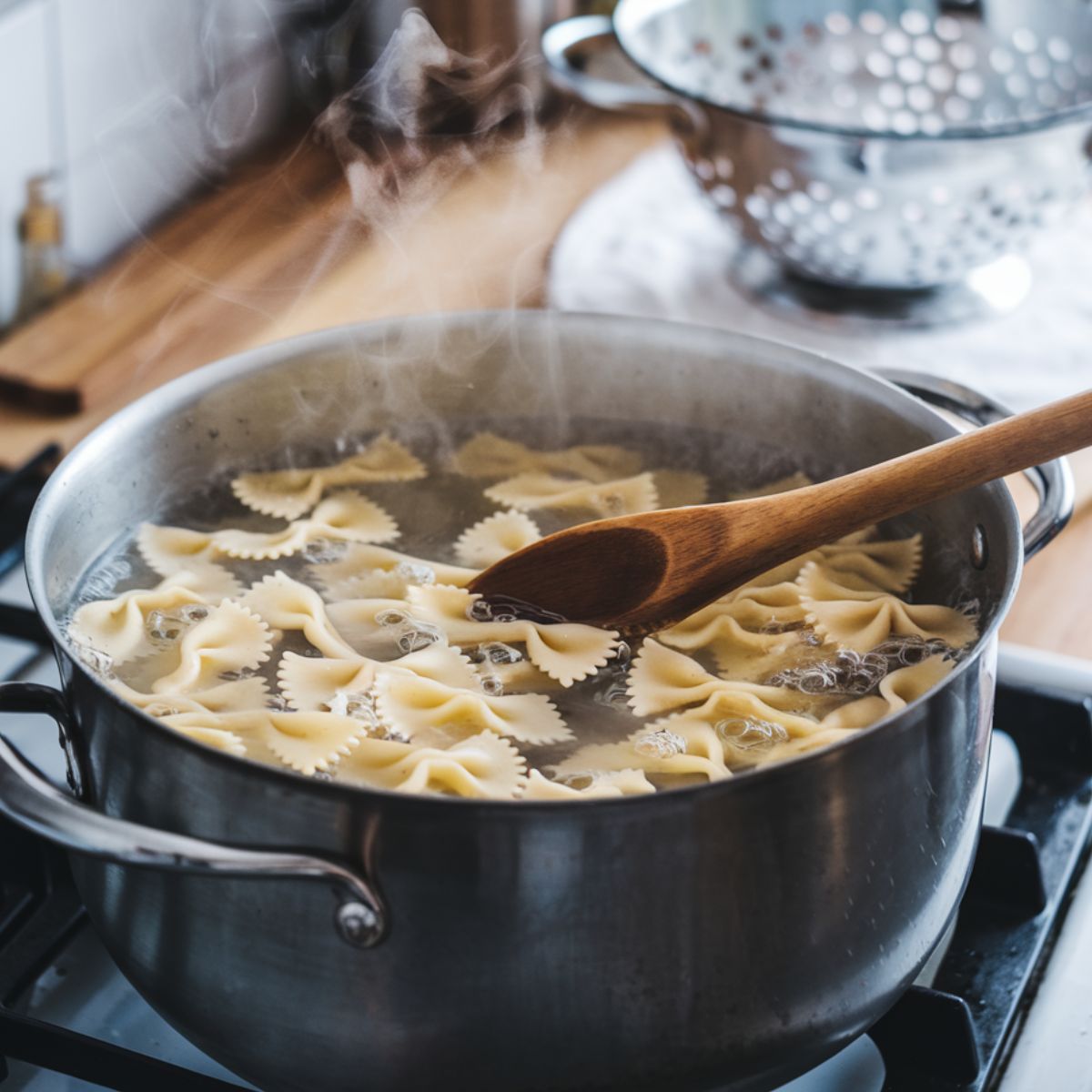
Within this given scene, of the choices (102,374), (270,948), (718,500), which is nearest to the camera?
(270,948)

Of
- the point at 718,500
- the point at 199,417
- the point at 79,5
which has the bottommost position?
the point at 718,500

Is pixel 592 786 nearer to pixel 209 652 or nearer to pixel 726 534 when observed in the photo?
pixel 726 534

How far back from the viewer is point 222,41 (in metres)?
2.08

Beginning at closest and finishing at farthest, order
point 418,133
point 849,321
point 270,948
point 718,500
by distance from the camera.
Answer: point 270,948, point 718,500, point 849,321, point 418,133

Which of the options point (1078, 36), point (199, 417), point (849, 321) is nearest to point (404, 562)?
point (199, 417)

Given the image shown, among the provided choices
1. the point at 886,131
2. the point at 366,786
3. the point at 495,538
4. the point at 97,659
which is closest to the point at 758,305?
the point at 886,131

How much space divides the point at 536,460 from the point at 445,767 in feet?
1.54

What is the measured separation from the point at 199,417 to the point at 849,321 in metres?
0.87

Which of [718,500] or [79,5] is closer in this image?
[718,500]

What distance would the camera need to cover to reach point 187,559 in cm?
117

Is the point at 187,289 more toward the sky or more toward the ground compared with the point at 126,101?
more toward the ground

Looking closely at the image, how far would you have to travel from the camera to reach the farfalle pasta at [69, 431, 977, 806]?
37.1 inches

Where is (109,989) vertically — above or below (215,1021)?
below

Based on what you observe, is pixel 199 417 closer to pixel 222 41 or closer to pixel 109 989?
pixel 109 989
